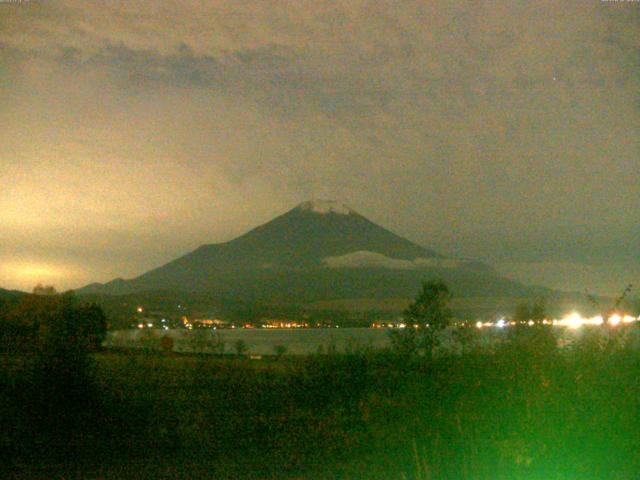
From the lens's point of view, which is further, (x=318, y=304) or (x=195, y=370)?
(x=318, y=304)

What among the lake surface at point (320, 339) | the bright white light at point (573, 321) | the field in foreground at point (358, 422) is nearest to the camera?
the field in foreground at point (358, 422)

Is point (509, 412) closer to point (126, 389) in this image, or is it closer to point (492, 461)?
point (492, 461)

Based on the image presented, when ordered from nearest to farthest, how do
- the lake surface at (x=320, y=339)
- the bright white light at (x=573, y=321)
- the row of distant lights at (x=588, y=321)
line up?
1. the row of distant lights at (x=588, y=321)
2. the lake surface at (x=320, y=339)
3. the bright white light at (x=573, y=321)

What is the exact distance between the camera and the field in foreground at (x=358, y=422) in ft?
24.3

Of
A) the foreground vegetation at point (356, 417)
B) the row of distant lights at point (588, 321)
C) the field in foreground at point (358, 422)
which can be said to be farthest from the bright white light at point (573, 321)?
the field in foreground at point (358, 422)

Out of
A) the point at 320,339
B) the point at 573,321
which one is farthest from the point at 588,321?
the point at 320,339

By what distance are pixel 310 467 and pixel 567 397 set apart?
9.77ft

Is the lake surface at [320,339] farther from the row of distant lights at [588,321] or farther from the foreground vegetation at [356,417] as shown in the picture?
the foreground vegetation at [356,417]

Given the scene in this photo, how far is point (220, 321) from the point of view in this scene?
91.9m

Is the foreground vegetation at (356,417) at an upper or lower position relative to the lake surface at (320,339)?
lower

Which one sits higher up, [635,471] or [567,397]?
[567,397]

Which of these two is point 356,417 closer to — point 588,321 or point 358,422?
point 358,422

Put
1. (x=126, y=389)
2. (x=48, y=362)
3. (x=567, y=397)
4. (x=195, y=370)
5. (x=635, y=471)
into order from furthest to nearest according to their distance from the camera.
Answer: (x=195, y=370), (x=126, y=389), (x=48, y=362), (x=567, y=397), (x=635, y=471)

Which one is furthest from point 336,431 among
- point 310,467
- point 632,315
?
point 632,315
